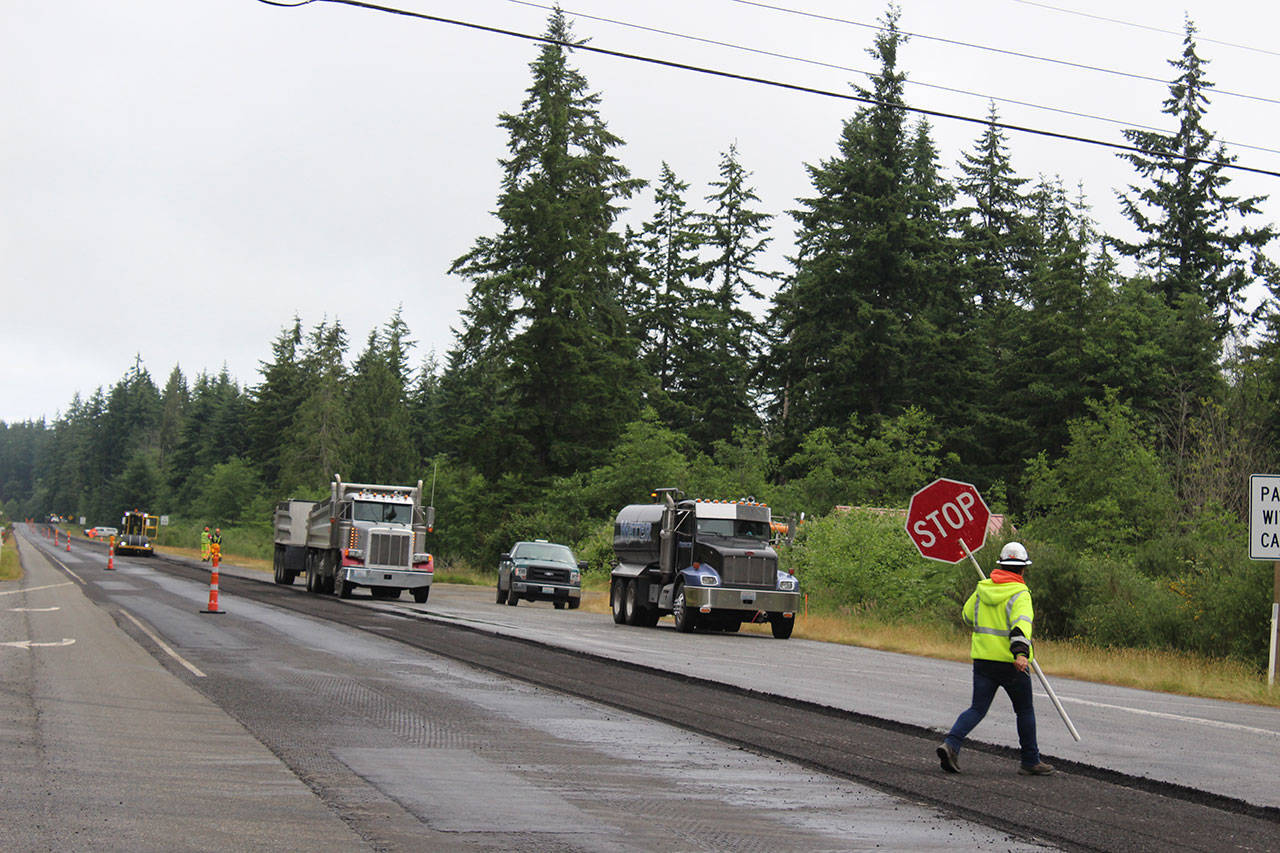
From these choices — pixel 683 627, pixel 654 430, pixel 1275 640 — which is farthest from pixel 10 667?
pixel 654 430

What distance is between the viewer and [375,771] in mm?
9609

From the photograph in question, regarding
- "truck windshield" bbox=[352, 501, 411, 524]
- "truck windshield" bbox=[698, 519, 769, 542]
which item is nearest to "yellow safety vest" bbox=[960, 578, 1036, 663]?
"truck windshield" bbox=[698, 519, 769, 542]

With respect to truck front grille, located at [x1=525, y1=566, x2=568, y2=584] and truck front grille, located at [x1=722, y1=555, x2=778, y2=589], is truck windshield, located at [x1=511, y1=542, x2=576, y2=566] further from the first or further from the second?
truck front grille, located at [x1=722, y1=555, x2=778, y2=589]

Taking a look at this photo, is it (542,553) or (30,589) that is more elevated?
(542,553)

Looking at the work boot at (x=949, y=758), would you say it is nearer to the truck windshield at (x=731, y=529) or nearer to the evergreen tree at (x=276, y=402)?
the truck windshield at (x=731, y=529)

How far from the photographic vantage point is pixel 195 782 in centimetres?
888

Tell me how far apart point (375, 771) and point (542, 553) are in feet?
103

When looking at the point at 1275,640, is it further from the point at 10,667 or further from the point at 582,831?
the point at 10,667

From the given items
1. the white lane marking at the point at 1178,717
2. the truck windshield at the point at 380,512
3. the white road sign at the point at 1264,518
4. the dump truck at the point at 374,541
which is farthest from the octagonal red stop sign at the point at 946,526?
the truck windshield at the point at 380,512

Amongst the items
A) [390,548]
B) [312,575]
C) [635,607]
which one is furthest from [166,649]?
[312,575]

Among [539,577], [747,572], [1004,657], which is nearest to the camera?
[1004,657]

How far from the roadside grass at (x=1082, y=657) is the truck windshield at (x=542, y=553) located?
7653 millimetres

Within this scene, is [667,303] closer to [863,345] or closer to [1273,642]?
[863,345]

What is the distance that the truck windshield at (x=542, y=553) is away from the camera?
4041cm
